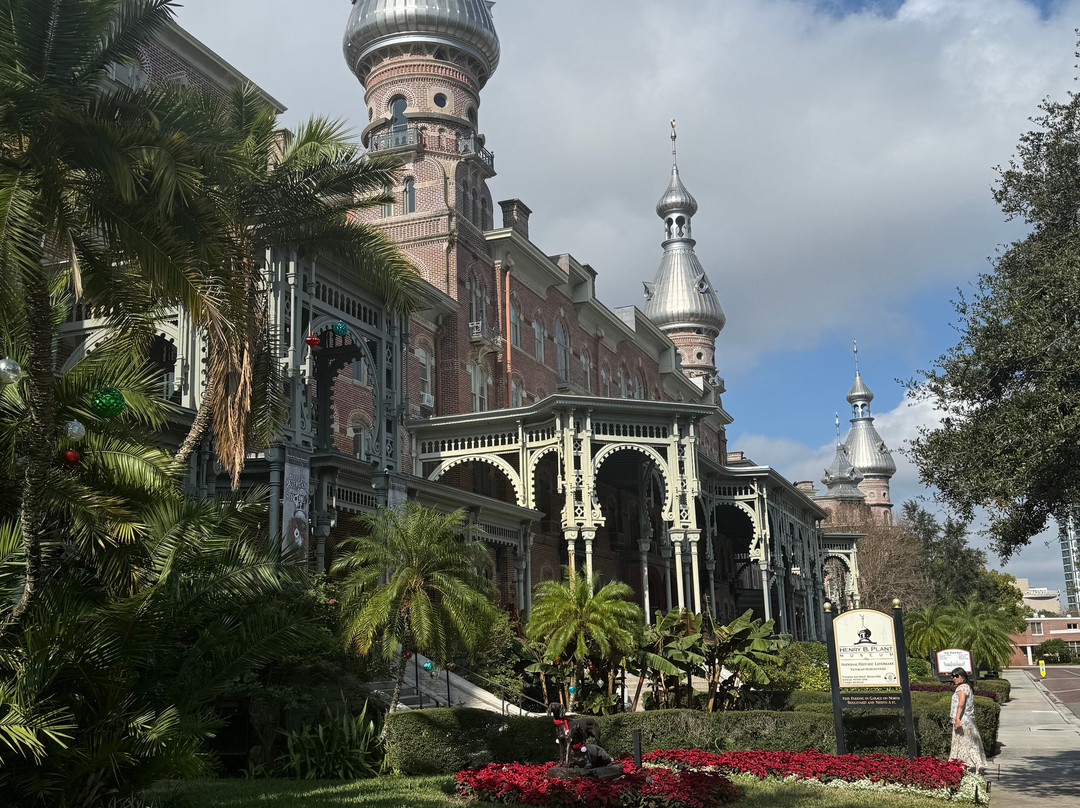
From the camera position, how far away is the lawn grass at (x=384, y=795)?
472 inches

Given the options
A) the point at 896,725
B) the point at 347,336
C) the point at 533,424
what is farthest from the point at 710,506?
the point at 896,725

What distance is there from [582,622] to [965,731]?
7.15 metres

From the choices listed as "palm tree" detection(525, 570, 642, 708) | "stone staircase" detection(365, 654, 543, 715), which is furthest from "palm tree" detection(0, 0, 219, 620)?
"palm tree" detection(525, 570, 642, 708)

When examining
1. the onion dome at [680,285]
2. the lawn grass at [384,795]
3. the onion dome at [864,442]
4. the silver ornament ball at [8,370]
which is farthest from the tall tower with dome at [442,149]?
the onion dome at [864,442]

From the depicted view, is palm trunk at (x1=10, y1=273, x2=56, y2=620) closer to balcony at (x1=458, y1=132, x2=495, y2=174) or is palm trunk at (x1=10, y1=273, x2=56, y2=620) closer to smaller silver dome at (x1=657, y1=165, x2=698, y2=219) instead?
balcony at (x1=458, y1=132, x2=495, y2=174)

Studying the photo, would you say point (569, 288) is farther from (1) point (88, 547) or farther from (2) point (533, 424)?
(1) point (88, 547)

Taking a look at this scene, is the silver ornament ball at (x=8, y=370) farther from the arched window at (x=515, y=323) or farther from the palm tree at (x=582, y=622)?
the arched window at (x=515, y=323)

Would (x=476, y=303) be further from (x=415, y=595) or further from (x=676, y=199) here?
(x=676, y=199)

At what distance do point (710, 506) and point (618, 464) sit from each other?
3471 mm

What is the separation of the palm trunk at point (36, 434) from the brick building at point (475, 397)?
8.79 meters

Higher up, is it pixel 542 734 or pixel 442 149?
pixel 442 149

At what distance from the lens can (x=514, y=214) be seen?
39625 mm

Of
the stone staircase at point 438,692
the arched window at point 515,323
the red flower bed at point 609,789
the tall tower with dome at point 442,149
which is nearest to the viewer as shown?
the red flower bed at point 609,789

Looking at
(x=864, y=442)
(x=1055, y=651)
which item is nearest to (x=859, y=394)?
(x=864, y=442)
